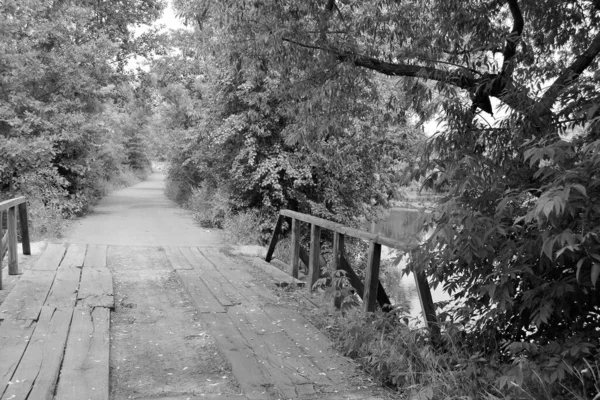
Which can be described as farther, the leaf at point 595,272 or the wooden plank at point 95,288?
the wooden plank at point 95,288

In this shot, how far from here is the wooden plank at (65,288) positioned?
18.9 feet

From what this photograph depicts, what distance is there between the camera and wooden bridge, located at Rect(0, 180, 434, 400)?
12.3ft

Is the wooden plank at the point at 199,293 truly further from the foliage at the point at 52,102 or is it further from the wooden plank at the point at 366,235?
the foliage at the point at 52,102

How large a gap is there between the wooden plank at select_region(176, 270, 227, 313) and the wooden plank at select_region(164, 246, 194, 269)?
0.41 m

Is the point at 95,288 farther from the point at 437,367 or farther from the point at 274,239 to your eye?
the point at 437,367

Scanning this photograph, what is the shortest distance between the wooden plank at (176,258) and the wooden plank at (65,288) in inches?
57.1

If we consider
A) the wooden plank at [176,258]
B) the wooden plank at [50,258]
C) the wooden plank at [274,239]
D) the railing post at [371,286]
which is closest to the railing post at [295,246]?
the wooden plank at [274,239]

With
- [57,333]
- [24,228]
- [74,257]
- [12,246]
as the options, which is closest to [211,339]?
[57,333]

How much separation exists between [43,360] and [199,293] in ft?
8.28

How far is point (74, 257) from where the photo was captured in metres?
8.34

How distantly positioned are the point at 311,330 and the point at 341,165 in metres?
7.36

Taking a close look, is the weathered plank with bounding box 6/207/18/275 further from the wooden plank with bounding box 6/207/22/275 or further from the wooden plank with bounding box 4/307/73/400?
the wooden plank with bounding box 4/307/73/400

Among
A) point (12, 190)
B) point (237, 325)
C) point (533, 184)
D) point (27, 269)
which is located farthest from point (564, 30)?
point (12, 190)

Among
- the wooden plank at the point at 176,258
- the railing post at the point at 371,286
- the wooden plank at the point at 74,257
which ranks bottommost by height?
the wooden plank at the point at 176,258
